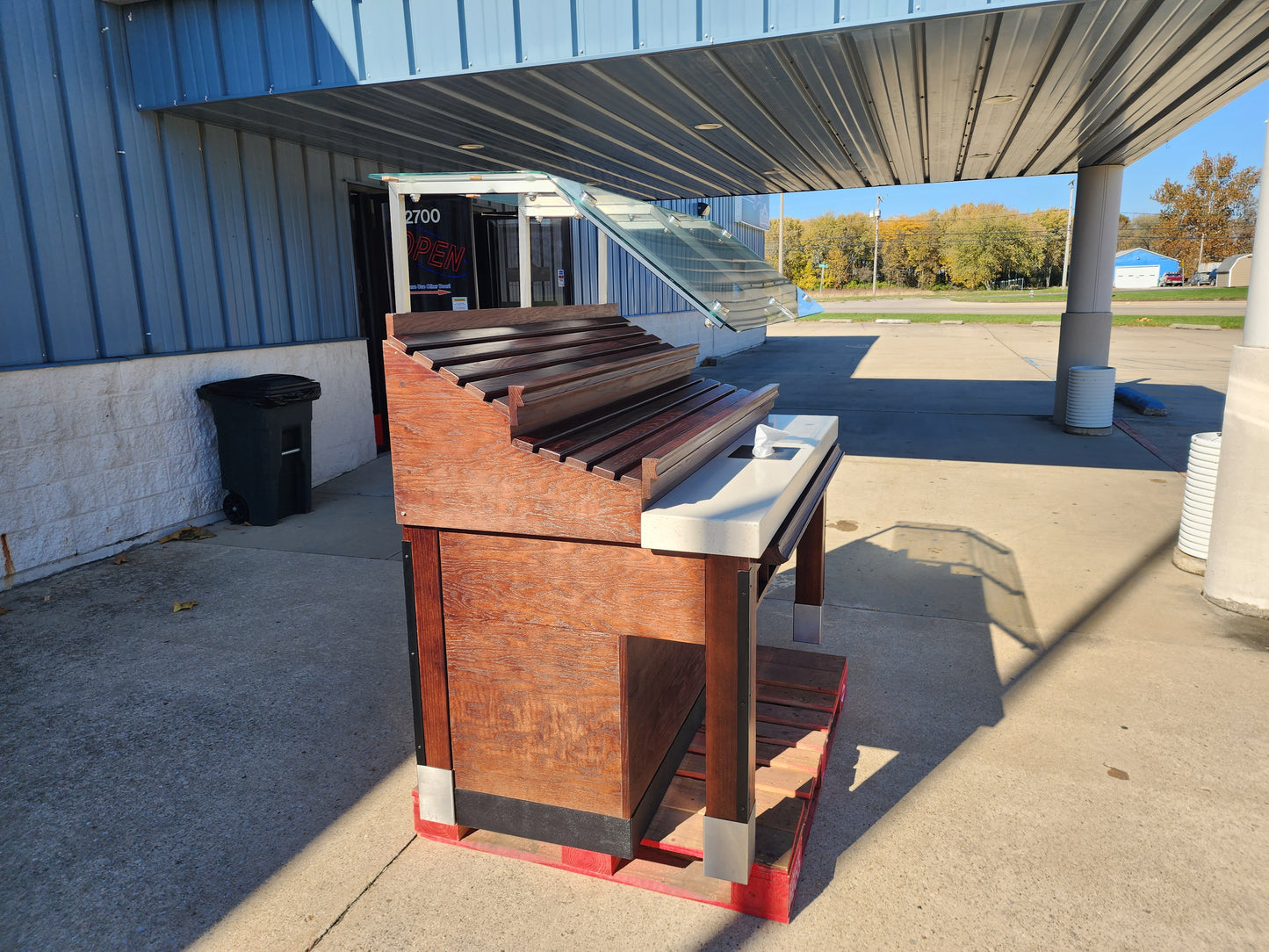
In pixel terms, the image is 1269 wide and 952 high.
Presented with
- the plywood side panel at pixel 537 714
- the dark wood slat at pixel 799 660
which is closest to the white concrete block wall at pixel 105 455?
the plywood side panel at pixel 537 714

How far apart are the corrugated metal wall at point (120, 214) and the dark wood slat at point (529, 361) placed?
4591mm

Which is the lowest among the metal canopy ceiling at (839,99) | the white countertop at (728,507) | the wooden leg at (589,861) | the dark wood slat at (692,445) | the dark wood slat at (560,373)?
the wooden leg at (589,861)

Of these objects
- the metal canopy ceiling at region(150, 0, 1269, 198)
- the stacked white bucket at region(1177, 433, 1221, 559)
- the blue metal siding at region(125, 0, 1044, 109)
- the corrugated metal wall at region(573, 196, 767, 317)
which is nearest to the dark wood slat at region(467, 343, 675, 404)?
the blue metal siding at region(125, 0, 1044, 109)

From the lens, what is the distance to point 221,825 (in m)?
3.08

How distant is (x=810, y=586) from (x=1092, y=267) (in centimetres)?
885

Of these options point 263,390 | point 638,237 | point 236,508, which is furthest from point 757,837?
point 236,508

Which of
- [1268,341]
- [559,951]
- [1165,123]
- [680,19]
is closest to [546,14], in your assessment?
[680,19]

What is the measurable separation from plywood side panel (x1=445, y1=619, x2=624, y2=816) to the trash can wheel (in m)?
5.10

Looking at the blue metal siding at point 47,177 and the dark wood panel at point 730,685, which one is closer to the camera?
the dark wood panel at point 730,685

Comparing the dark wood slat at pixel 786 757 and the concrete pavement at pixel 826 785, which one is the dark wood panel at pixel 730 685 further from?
the dark wood slat at pixel 786 757

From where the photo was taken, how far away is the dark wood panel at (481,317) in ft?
8.89

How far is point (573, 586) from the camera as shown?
257 cm

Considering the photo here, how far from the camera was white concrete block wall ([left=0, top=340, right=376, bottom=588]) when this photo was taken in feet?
18.5

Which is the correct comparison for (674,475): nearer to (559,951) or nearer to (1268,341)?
(559,951)
